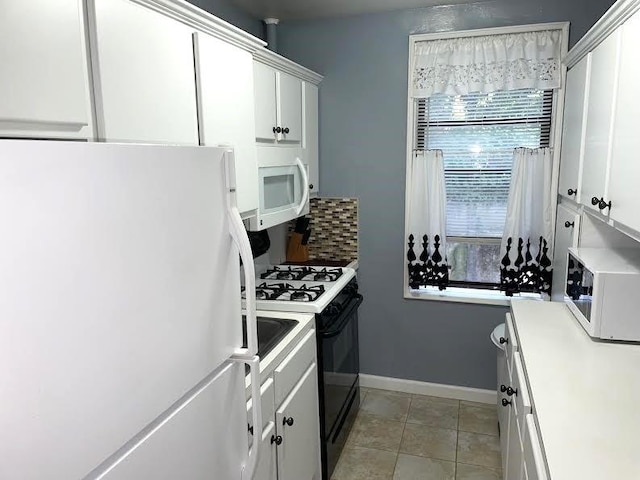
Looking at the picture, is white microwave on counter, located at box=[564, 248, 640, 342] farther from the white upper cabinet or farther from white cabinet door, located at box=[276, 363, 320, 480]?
the white upper cabinet

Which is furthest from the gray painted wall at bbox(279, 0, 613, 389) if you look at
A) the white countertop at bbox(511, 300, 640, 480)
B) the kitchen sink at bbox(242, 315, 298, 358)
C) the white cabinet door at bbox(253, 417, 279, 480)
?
the white cabinet door at bbox(253, 417, 279, 480)

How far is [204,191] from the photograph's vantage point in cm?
109

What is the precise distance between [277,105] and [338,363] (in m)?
1.40

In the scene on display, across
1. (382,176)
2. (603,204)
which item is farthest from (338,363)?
(603,204)

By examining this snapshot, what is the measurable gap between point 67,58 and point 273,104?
136 cm

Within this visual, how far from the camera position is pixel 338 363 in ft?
8.63

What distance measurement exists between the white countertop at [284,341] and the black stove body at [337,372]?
0.30 feet

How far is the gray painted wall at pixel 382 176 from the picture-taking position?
121 inches

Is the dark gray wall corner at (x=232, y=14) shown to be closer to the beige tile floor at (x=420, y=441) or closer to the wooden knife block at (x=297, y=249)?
the wooden knife block at (x=297, y=249)

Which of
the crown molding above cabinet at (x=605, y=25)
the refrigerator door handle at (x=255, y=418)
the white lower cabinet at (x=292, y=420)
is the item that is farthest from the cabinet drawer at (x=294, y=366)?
the crown molding above cabinet at (x=605, y=25)

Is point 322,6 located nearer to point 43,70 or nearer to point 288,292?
point 288,292

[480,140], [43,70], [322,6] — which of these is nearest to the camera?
[43,70]

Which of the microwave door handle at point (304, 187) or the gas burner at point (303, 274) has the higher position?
the microwave door handle at point (304, 187)

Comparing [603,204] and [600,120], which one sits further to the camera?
[600,120]
